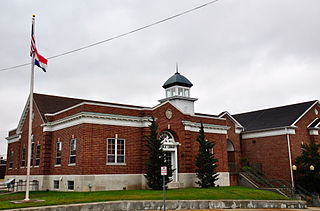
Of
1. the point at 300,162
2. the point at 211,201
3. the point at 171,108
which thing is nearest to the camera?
the point at 211,201

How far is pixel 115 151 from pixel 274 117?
23.6 metres

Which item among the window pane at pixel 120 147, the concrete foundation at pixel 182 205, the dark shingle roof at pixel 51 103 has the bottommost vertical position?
the concrete foundation at pixel 182 205

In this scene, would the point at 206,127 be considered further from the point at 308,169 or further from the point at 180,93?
the point at 308,169

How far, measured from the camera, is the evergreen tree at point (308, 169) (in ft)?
106

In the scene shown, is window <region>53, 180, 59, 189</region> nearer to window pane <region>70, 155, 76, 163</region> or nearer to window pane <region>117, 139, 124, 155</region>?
window pane <region>70, 155, 76, 163</region>

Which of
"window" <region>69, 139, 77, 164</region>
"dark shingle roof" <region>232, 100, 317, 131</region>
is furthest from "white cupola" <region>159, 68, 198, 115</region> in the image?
"dark shingle roof" <region>232, 100, 317, 131</region>

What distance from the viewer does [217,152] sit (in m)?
31.7

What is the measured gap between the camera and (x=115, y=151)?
81.3ft

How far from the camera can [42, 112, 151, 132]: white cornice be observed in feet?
78.1

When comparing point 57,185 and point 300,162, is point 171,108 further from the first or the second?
point 300,162

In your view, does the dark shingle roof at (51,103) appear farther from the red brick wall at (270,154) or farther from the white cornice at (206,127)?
the red brick wall at (270,154)

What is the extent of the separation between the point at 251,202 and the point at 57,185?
48.8 feet

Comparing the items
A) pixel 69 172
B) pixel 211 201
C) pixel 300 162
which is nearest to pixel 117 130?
pixel 69 172

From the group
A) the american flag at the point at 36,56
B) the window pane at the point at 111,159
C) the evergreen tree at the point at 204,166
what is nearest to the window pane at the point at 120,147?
the window pane at the point at 111,159
